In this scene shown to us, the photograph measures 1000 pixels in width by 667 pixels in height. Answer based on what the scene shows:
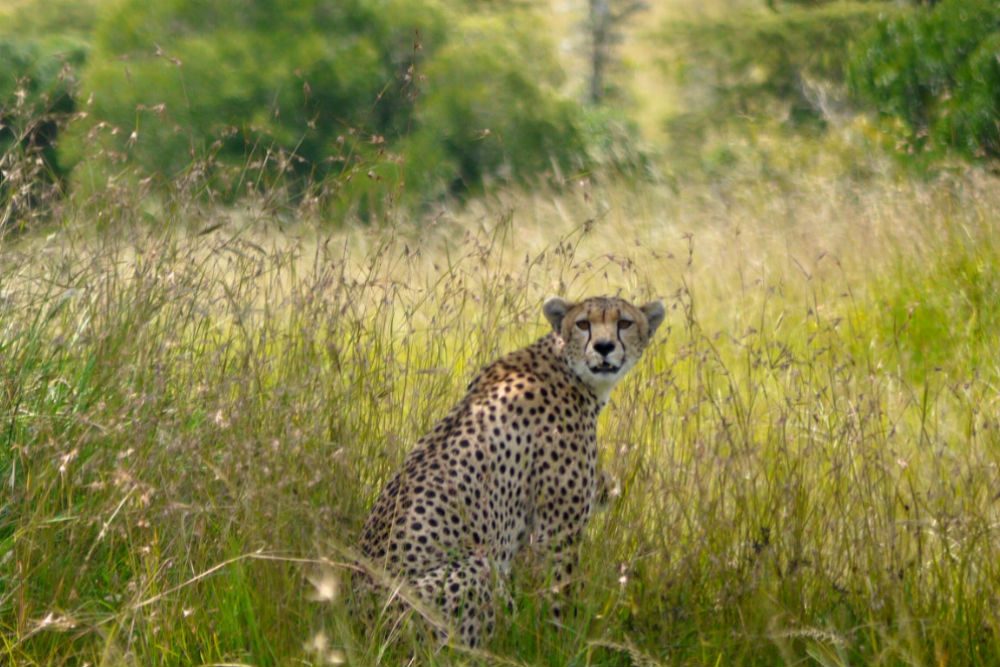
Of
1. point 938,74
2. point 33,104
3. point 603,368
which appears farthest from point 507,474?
point 938,74

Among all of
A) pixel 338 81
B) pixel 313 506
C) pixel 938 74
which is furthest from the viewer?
pixel 338 81

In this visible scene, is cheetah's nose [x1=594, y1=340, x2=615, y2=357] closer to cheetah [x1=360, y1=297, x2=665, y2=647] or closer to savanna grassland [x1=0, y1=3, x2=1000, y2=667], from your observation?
cheetah [x1=360, y1=297, x2=665, y2=647]

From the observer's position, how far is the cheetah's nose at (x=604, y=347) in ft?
11.9

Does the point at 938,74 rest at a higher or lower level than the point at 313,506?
higher

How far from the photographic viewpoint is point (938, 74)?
9.82 m

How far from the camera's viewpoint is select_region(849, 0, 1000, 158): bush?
915cm

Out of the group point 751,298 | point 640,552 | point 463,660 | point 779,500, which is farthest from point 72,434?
point 751,298

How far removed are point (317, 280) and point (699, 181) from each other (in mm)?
8819

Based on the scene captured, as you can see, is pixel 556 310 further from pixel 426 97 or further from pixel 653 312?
pixel 426 97

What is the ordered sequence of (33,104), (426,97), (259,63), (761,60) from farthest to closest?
(761,60) → (426,97) → (259,63) → (33,104)

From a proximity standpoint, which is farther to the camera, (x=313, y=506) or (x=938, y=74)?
(x=938, y=74)

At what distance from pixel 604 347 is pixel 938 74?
274 inches

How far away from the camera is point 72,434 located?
3.28 m

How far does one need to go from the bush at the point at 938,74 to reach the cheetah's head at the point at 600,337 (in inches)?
228
